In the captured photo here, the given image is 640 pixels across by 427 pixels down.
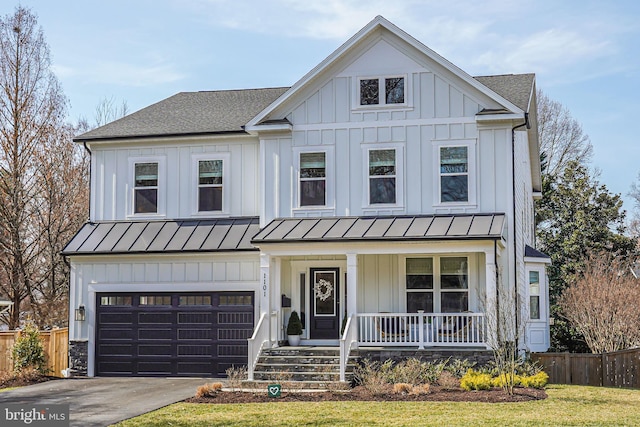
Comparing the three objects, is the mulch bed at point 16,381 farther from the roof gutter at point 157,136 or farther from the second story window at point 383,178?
the second story window at point 383,178

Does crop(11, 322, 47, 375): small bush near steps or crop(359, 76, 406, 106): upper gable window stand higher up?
crop(359, 76, 406, 106): upper gable window

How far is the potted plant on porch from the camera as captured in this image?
71.2 feet

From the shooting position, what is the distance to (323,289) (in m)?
22.4

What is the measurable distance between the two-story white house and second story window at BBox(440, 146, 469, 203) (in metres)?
0.04

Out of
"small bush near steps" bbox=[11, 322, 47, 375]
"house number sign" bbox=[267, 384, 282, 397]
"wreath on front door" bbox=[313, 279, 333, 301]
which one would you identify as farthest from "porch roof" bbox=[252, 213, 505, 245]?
"small bush near steps" bbox=[11, 322, 47, 375]

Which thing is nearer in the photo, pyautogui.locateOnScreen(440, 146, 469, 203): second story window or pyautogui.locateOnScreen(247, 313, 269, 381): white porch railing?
pyautogui.locateOnScreen(247, 313, 269, 381): white porch railing

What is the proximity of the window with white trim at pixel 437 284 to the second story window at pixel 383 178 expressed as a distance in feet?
5.58

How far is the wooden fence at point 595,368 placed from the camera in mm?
20594

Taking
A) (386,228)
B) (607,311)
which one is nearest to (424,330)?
(386,228)

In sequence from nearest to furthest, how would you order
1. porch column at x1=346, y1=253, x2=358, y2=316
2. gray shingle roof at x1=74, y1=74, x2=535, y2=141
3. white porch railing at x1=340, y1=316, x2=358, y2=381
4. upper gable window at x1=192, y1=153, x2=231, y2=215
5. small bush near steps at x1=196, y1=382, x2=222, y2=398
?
small bush near steps at x1=196, y1=382, x2=222, y2=398 < white porch railing at x1=340, y1=316, x2=358, y2=381 < porch column at x1=346, y1=253, x2=358, y2=316 < upper gable window at x1=192, y1=153, x2=231, y2=215 < gray shingle roof at x1=74, y1=74, x2=535, y2=141

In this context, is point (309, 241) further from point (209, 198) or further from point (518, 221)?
point (518, 221)

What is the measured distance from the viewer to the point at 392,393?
57.9 feet

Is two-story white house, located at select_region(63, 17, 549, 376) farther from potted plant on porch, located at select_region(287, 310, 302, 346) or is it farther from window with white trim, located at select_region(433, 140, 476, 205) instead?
potted plant on porch, located at select_region(287, 310, 302, 346)

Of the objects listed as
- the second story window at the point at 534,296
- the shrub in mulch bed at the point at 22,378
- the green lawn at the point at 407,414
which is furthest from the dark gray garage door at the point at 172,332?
the second story window at the point at 534,296
